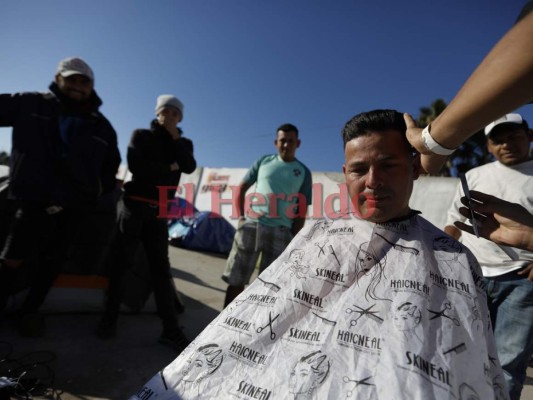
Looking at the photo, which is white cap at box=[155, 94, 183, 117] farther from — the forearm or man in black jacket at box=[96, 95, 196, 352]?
the forearm

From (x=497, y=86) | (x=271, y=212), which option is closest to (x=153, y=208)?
(x=271, y=212)

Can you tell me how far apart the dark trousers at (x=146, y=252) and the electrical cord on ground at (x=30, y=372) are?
56cm

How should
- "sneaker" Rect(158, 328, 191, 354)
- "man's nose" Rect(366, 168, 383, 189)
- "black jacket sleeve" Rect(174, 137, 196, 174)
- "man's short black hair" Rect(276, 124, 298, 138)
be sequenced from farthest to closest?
"man's short black hair" Rect(276, 124, 298, 138)
"black jacket sleeve" Rect(174, 137, 196, 174)
"sneaker" Rect(158, 328, 191, 354)
"man's nose" Rect(366, 168, 383, 189)

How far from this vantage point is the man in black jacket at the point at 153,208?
2.44 metres

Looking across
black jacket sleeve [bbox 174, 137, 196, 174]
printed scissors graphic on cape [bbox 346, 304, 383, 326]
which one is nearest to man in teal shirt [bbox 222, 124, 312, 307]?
black jacket sleeve [bbox 174, 137, 196, 174]

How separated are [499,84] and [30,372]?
2.70 meters

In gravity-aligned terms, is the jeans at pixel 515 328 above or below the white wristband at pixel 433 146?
below

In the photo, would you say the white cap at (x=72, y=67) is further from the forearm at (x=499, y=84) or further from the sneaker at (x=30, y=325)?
the forearm at (x=499, y=84)

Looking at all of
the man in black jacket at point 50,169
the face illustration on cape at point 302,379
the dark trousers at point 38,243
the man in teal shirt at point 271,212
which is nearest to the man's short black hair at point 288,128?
the man in teal shirt at point 271,212

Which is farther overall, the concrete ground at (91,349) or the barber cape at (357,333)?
the concrete ground at (91,349)

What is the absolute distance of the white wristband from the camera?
1.03 metres

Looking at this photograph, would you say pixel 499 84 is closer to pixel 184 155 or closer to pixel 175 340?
pixel 184 155

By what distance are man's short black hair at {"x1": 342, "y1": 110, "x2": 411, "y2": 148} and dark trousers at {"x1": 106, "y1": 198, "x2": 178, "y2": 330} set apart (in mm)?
1774

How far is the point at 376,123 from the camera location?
1281mm
